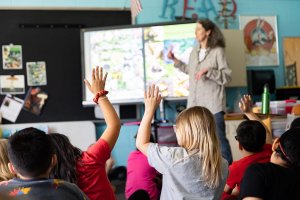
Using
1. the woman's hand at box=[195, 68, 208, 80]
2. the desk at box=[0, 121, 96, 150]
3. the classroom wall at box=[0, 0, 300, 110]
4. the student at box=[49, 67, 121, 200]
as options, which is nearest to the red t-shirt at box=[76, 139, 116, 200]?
the student at box=[49, 67, 121, 200]

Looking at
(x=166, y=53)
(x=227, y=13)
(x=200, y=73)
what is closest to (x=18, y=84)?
(x=166, y=53)

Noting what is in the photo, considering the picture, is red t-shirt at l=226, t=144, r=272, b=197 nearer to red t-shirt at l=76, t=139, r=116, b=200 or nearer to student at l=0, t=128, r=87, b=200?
red t-shirt at l=76, t=139, r=116, b=200

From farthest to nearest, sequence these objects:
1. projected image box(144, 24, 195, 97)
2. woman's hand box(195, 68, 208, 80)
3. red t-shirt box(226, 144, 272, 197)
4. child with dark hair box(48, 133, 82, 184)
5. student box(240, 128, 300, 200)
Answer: projected image box(144, 24, 195, 97) < woman's hand box(195, 68, 208, 80) < red t-shirt box(226, 144, 272, 197) < child with dark hair box(48, 133, 82, 184) < student box(240, 128, 300, 200)

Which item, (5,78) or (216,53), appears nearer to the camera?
(216,53)

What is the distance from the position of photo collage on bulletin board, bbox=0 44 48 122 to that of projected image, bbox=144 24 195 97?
49.4 inches

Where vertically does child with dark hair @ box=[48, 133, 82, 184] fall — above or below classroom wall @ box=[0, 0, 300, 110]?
below

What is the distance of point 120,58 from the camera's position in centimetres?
452

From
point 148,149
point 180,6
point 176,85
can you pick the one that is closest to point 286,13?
point 180,6

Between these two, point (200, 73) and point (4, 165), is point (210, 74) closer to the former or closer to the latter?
point (200, 73)

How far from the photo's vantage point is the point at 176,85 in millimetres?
4469

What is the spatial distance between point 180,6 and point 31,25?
71.4 inches

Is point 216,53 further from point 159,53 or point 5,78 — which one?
point 5,78

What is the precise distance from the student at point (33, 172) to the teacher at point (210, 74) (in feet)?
7.72

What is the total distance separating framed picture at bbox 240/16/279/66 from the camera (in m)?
4.88
